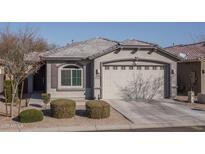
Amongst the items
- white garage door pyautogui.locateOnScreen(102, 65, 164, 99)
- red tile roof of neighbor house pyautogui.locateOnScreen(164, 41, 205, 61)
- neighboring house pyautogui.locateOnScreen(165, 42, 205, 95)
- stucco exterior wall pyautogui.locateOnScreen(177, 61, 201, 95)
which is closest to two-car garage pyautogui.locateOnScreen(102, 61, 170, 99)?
white garage door pyautogui.locateOnScreen(102, 65, 164, 99)

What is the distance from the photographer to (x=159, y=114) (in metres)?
17.0

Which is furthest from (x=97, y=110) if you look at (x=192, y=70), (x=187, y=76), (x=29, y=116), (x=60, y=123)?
(x=187, y=76)

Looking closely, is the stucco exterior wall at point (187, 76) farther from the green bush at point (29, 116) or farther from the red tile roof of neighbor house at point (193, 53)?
the green bush at point (29, 116)

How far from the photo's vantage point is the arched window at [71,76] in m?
22.9

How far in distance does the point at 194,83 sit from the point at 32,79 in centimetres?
1362

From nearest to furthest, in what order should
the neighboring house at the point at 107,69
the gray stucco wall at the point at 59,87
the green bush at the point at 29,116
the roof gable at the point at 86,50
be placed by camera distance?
the green bush at the point at 29,116
the roof gable at the point at 86,50
the neighboring house at the point at 107,69
the gray stucco wall at the point at 59,87

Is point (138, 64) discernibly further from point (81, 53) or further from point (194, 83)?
point (194, 83)

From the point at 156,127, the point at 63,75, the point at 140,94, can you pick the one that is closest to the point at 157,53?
the point at 140,94

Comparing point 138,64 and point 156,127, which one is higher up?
point 138,64

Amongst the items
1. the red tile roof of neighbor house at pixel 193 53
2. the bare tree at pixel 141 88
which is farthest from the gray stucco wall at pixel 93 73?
the red tile roof of neighbor house at pixel 193 53

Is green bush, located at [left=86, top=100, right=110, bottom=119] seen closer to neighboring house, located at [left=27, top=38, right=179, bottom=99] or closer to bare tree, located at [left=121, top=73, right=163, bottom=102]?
neighboring house, located at [left=27, top=38, right=179, bottom=99]

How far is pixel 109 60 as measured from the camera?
74.3 ft

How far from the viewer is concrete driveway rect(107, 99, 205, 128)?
1446 centimetres

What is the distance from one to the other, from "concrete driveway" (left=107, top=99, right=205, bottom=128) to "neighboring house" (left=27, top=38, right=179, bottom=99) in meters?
1.60
